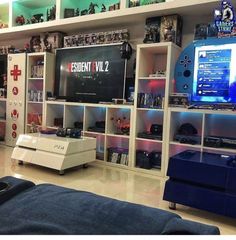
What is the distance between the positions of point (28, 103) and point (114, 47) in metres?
1.92

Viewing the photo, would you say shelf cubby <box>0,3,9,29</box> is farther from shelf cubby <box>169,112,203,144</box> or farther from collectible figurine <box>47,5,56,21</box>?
shelf cubby <box>169,112,203,144</box>

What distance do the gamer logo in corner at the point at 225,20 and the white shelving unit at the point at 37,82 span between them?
268cm

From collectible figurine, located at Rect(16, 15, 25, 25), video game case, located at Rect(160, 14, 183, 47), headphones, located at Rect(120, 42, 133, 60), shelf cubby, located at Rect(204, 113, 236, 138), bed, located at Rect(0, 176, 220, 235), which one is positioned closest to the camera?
bed, located at Rect(0, 176, 220, 235)

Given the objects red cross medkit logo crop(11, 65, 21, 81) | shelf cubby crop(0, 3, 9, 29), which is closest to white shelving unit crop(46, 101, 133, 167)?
red cross medkit logo crop(11, 65, 21, 81)

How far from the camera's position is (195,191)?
229 cm

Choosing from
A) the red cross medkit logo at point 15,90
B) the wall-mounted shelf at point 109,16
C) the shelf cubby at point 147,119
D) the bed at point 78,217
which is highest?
the wall-mounted shelf at point 109,16

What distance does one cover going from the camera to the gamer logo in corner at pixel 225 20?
3.02 metres

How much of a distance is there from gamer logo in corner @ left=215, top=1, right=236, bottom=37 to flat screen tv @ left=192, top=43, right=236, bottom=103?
0.16 metres

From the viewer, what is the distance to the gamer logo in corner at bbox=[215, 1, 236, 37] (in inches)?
119

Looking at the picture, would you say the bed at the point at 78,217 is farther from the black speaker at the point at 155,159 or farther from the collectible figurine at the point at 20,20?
the collectible figurine at the point at 20,20

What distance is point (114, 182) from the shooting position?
315cm

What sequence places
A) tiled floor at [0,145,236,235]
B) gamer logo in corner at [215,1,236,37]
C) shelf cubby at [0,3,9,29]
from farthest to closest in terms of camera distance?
shelf cubby at [0,3,9,29] → gamer logo in corner at [215,1,236,37] → tiled floor at [0,145,236,235]

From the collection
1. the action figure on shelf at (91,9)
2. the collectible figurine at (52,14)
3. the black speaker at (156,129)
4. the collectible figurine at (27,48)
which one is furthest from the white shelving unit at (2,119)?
the black speaker at (156,129)

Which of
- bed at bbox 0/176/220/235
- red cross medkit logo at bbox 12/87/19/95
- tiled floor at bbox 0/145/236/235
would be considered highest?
red cross medkit logo at bbox 12/87/19/95
